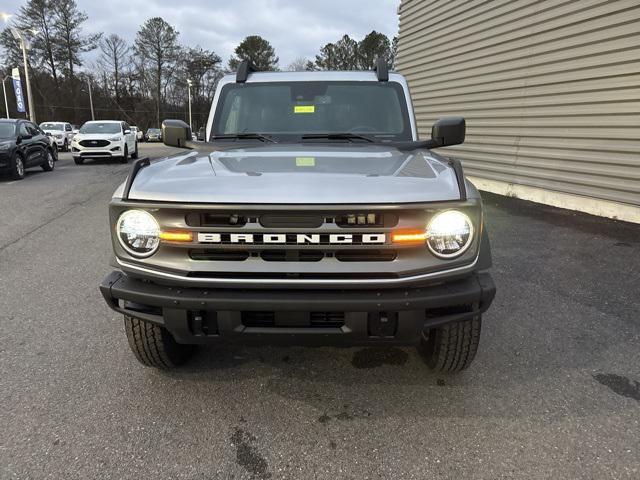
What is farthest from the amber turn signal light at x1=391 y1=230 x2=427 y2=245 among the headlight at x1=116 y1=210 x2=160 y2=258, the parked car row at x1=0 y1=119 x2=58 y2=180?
the parked car row at x1=0 y1=119 x2=58 y2=180

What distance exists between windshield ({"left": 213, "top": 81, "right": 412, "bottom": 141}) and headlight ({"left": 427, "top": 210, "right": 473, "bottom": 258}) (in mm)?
1354

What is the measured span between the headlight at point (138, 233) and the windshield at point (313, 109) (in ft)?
4.68

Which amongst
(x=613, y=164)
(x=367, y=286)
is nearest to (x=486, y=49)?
(x=613, y=164)

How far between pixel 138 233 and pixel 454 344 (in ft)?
5.78

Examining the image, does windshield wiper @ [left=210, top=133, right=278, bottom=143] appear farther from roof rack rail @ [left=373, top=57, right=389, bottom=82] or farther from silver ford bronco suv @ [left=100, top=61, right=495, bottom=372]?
roof rack rail @ [left=373, top=57, right=389, bottom=82]

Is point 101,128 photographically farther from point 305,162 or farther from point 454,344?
point 454,344

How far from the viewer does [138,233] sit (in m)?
→ 2.24

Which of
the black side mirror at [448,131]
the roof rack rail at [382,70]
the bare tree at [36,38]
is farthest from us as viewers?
the bare tree at [36,38]

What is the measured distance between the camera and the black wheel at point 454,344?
8.27ft

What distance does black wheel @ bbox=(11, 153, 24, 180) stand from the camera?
12.1 m

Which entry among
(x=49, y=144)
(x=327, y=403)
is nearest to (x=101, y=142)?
(x=49, y=144)

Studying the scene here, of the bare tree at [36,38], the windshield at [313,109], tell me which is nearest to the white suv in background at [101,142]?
the windshield at [313,109]

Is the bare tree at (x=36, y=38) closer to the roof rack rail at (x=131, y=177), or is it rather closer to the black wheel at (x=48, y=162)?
the black wheel at (x=48, y=162)

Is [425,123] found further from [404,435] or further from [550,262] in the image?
[404,435]
